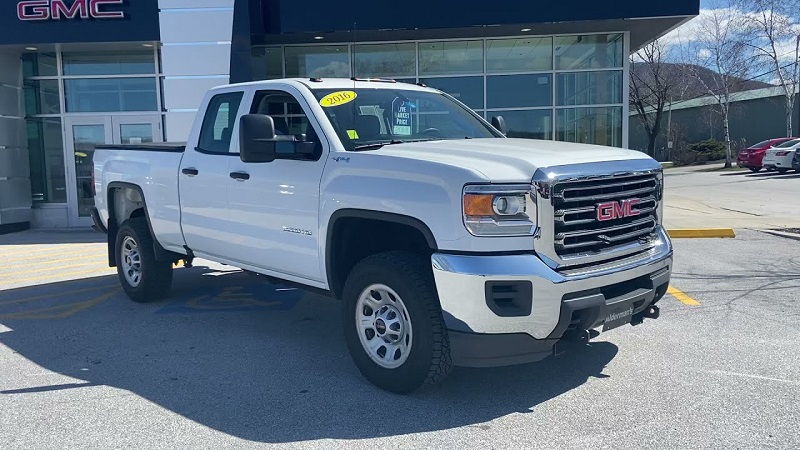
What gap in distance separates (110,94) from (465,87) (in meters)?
7.87

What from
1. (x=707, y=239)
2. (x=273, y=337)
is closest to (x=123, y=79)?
(x=273, y=337)

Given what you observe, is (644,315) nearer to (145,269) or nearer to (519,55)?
(145,269)

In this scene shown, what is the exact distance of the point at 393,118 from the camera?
5465 millimetres

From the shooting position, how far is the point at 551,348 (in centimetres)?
411

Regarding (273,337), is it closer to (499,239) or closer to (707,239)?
(499,239)

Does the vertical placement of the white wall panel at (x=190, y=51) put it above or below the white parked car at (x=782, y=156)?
above

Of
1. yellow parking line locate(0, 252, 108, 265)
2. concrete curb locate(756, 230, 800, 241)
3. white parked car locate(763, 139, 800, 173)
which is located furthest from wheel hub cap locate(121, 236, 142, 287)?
white parked car locate(763, 139, 800, 173)

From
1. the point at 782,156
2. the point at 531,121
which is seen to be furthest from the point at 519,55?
→ the point at 782,156

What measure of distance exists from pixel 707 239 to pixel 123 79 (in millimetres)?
12299

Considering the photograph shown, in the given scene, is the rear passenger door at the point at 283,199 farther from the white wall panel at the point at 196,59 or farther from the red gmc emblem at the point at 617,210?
the white wall panel at the point at 196,59

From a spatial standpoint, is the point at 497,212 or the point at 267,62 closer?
the point at 497,212

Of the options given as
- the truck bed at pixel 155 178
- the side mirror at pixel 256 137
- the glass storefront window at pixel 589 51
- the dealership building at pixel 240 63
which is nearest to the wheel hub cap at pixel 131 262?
the truck bed at pixel 155 178

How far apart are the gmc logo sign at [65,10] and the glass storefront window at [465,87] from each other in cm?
645

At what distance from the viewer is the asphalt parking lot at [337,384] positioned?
391 cm
